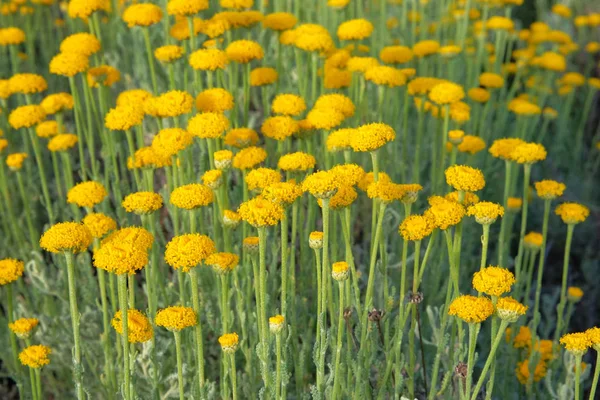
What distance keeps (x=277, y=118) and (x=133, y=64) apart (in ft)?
7.09

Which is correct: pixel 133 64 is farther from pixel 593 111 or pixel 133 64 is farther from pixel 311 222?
pixel 593 111

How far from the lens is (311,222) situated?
2697 millimetres

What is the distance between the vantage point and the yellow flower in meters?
1.83

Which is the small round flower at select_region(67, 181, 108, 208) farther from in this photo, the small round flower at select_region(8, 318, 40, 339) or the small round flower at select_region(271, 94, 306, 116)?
the small round flower at select_region(271, 94, 306, 116)

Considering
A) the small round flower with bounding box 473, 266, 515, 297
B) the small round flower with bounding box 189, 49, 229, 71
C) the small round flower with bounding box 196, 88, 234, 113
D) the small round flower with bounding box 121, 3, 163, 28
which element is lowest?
the small round flower with bounding box 473, 266, 515, 297

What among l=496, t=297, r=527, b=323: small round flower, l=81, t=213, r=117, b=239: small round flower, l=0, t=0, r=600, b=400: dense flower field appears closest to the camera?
l=496, t=297, r=527, b=323: small round flower

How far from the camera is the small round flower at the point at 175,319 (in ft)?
5.95

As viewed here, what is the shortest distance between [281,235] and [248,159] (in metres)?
0.48

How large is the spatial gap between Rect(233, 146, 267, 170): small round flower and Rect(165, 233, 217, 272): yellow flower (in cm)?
54

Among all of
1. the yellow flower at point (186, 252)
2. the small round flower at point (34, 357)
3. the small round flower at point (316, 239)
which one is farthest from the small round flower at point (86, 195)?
the small round flower at point (316, 239)

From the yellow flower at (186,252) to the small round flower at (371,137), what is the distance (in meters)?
0.54

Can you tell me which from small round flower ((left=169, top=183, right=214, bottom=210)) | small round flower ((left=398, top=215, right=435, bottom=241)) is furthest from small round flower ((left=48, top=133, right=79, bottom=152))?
small round flower ((left=398, top=215, right=435, bottom=241))

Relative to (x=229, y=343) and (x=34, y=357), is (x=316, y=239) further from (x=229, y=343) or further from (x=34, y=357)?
(x=34, y=357)

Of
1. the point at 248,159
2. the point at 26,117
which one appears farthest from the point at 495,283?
the point at 26,117
